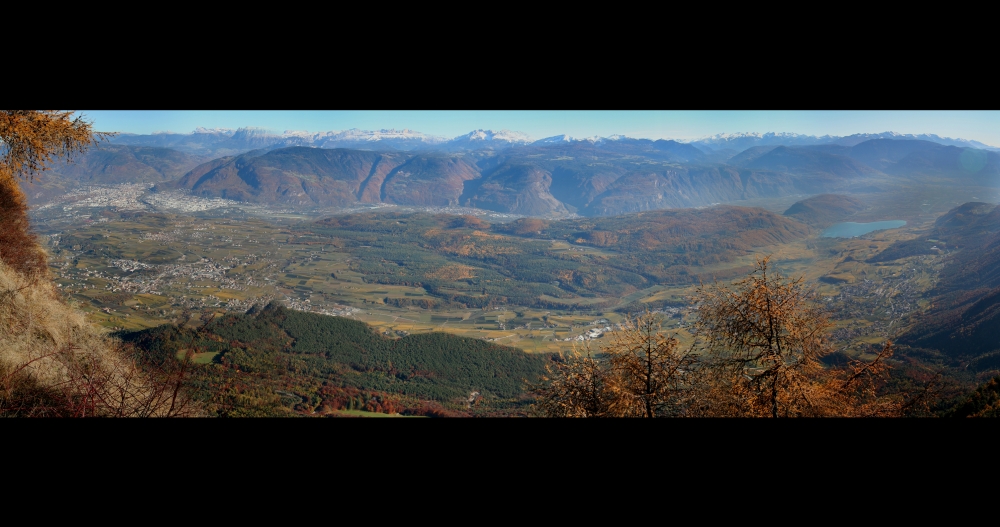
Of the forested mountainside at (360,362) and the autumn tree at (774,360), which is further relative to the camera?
the forested mountainside at (360,362)

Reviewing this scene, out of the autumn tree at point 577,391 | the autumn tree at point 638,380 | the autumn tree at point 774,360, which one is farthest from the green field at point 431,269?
the autumn tree at point 774,360

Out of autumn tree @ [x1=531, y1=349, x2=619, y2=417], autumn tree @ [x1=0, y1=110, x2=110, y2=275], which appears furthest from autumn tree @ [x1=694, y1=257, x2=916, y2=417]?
autumn tree @ [x1=0, y1=110, x2=110, y2=275]

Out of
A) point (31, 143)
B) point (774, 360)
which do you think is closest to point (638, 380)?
point (774, 360)

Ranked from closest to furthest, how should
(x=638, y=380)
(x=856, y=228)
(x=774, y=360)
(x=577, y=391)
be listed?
(x=774, y=360) → (x=638, y=380) → (x=577, y=391) → (x=856, y=228)

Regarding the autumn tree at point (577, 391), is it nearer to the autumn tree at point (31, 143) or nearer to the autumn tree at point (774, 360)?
the autumn tree at point (774, 360)

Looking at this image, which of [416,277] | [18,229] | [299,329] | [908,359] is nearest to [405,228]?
[416,277]

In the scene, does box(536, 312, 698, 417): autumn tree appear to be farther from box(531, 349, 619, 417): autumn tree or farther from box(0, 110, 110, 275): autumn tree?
box(0, 110, 110, 275): autumn tree

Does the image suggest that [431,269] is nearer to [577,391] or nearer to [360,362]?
[360,362]
